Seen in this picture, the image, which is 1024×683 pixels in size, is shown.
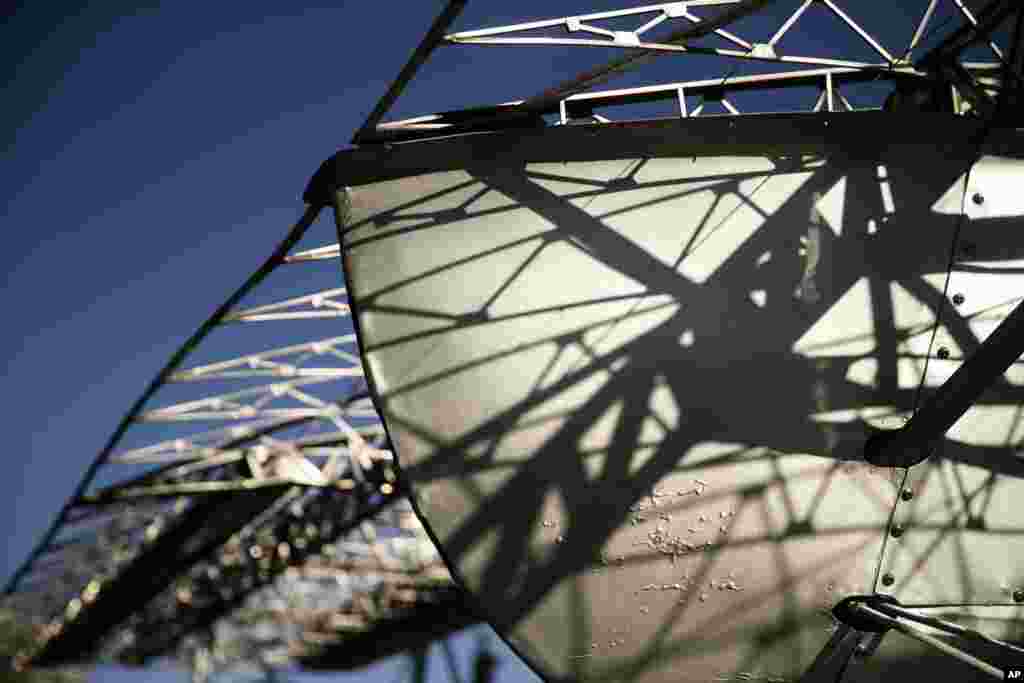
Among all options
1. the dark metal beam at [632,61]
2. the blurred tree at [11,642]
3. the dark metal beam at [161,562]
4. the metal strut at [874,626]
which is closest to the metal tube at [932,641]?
the metal strut at [874,626]

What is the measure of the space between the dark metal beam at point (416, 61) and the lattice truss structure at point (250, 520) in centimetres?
137

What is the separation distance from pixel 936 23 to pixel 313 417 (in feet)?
43.6

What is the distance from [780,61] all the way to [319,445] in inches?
504

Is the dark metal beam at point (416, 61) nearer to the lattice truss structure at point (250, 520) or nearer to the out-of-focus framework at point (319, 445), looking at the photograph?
the out-of-focus framework at point (319, 445)

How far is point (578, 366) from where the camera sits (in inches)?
345

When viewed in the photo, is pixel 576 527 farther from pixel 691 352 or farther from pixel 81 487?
pixel 81 487

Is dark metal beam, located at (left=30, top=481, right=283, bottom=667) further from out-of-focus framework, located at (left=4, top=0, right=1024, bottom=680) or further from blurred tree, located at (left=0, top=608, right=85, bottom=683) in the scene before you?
blurred tree, located at (left=0, top=608, right=85, bottom=683)

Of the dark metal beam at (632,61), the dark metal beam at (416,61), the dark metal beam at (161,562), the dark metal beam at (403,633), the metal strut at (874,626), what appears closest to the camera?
the metal strut at (874,626)

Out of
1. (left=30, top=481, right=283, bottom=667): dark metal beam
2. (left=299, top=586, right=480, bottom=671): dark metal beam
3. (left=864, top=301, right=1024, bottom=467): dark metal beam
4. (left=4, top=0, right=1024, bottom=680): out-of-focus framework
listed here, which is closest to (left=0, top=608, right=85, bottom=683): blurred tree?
(left=4, top=0, right=1024, bottom=680): out-of-focus framework

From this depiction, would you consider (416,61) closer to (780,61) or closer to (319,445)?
(780,61)

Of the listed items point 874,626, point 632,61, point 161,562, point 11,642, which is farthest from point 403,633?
point 632,61

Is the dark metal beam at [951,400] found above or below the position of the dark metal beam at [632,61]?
below

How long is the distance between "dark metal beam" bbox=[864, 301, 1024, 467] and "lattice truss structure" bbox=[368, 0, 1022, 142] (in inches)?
133

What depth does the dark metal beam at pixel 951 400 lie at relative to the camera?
6395mm
